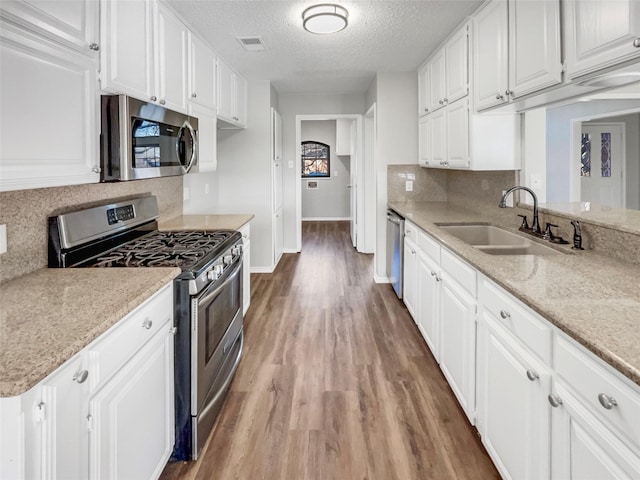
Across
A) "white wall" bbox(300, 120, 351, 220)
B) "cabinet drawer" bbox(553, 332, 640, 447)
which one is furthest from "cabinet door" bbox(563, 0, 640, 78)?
"white wall" bbox(300, 120, 351, 220)

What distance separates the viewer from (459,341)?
213cm

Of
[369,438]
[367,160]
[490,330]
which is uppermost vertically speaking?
[367,160]

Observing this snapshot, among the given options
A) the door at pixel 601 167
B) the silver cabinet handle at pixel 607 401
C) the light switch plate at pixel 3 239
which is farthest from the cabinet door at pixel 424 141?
the light switch plate at pixel 3 239

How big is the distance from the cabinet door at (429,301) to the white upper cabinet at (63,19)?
2136mm

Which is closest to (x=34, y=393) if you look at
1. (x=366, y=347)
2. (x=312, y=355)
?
(x=312, y=355)

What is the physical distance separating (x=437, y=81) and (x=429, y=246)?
174 cm

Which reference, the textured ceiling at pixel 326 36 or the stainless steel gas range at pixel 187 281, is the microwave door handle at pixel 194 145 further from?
the textured ceiling at pixel 326 36

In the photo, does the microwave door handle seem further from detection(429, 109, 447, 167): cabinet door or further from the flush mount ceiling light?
detection(429, 109, 447, 167): cabinet door

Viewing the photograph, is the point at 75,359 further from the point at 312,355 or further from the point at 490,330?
the point at 312,355

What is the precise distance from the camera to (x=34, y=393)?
0.92 meters

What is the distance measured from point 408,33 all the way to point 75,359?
10.6 feet

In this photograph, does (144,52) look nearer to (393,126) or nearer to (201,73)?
(201,73)

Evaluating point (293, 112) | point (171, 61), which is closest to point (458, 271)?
point (171, 61)

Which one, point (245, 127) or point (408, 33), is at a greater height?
point (408, 33)
